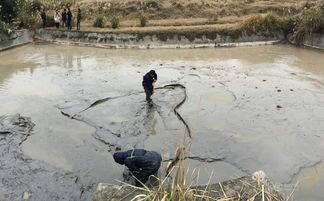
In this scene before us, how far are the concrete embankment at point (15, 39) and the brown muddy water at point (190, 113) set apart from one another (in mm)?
3200

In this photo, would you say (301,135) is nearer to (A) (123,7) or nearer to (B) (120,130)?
(B) (120,130)

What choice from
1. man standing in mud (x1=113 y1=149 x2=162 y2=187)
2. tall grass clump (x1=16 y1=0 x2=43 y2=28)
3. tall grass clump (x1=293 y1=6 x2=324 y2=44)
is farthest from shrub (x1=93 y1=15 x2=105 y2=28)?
man standing in mud (x1=113 y1=149 x2=162 y2=187)

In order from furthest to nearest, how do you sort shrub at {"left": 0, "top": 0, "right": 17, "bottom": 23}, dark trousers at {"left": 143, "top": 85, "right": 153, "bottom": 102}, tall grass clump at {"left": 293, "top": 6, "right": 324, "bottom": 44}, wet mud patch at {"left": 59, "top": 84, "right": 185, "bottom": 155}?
1. shrub at {"left": 0, "top": 0, "right": 17, "bottom": 23}
2. tall grass clump at {"left": 293, "top": 6, "right": 324, "bottom": 44}
3. dark trousers at {"left": 143, "top": 85, "right": 153, "bottom": 102}
4. wet mud patch at {"left": 59, "top": 84, "right": 185, "bottom": 155}

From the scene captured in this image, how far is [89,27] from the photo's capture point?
2194cm

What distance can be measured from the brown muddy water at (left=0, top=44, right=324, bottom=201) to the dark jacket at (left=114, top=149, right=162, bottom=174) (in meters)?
0.93

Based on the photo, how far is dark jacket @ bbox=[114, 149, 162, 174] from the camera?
4895mm

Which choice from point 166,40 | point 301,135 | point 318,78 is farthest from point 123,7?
point 301,135

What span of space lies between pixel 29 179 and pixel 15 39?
15506 millimetres

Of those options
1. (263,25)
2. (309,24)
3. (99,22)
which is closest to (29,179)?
(309,24)

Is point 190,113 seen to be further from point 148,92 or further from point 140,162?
point 140,162

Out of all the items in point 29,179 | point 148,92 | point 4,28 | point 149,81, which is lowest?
point 29,179

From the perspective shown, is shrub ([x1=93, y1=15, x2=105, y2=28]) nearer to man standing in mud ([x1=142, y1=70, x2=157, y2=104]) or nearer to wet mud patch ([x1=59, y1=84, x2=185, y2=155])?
wet mud patch ([x1=59, y1=84, x2=185, y2=155])

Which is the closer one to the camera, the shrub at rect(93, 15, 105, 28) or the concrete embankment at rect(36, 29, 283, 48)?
the concrete embankment at rect(36, 29, 283, 48)

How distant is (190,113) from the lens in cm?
864
